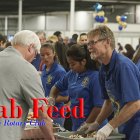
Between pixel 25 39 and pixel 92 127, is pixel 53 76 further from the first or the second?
pixel 25 39

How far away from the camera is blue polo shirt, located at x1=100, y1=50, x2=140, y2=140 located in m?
2.65

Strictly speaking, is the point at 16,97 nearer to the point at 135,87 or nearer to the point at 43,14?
the point at 135,87

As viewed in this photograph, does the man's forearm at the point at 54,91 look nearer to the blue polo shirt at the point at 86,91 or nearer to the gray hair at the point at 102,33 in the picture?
the blue polo shirt at the point at 86,91

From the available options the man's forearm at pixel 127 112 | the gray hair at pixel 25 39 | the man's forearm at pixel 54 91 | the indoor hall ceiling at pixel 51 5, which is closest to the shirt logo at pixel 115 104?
the man's forearm at pixel 127 112

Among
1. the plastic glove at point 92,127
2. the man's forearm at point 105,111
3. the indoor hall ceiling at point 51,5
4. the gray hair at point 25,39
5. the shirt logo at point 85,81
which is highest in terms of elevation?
the indoor hall ceiling at point 51,5

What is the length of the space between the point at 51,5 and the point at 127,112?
18.7 metres

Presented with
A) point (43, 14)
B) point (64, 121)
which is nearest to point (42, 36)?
point (64, 121)

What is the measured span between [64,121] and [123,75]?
1.95 meters

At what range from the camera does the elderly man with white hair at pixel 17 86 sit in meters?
2.70

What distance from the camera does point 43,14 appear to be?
77.9 feet

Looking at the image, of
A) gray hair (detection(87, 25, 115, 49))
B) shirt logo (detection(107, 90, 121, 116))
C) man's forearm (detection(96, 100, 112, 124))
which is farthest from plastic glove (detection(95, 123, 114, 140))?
gray hair (detection(87, 25, 115, 49))

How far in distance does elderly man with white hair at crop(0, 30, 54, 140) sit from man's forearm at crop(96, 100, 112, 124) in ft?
1.52

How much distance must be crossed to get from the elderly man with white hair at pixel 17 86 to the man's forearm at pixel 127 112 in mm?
511

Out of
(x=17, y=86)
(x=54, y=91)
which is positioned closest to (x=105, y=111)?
(x=17, y=86)
